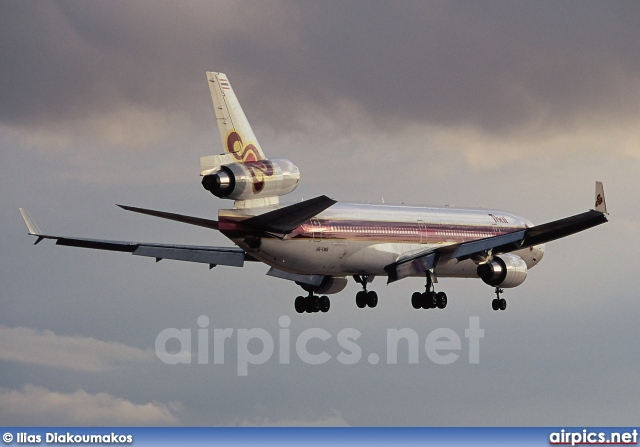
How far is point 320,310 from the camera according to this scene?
7412 cm

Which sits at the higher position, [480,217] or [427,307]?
[480,217]

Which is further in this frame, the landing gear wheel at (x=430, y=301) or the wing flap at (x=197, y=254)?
the landing gear wheel at (x=430, y=301)

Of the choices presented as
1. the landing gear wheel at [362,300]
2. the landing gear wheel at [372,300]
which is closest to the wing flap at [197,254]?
the landing gear wheel at [362,300]

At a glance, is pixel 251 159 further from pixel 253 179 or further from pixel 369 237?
pixel 369 237

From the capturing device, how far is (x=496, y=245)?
70.1m

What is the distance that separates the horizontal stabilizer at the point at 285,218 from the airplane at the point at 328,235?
5 cm

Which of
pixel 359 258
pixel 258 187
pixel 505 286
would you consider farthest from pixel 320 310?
pixel 258 187

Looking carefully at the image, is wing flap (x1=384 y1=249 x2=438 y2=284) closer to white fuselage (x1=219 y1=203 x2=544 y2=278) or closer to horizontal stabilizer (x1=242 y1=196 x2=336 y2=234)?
white fuselage (x1=219 y1=203 x2=544 y2=278)

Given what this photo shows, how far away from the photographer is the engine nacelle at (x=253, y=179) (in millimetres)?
57938

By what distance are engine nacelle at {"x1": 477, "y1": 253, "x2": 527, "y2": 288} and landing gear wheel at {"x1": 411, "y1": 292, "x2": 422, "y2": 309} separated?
3.73 m

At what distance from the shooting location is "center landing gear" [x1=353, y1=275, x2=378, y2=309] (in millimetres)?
73062

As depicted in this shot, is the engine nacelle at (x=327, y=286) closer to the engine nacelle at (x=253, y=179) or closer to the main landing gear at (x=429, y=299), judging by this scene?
the main landing gear at (x=429, y=299)

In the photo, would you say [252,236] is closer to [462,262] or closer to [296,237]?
[296,237]

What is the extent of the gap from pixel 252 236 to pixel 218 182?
5.68 meters
